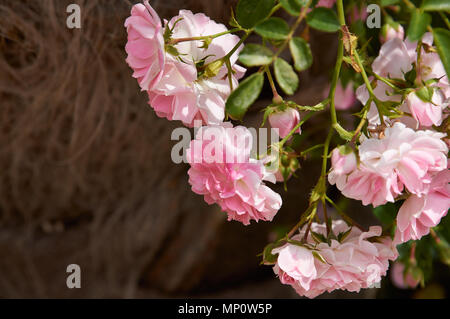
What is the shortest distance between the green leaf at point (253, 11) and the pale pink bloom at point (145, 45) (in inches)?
3.0

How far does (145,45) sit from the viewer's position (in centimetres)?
46

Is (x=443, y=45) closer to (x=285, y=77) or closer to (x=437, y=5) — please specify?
(x=437, y=5)

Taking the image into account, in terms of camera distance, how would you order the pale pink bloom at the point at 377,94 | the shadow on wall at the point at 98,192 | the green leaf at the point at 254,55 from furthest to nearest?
the shadow on wall at the point at 98,192, the pale pink bloom at the point at 377,94, the green leaf at the point at 254,55

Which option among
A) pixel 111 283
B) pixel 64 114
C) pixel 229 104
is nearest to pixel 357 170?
pixel 229 104

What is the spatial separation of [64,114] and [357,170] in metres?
0.60

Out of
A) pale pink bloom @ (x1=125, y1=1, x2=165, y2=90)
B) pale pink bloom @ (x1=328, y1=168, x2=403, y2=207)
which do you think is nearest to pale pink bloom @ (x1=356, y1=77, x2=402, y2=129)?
pale pink bloom @ (x1=328, y1=168, x2=403, y2=207)

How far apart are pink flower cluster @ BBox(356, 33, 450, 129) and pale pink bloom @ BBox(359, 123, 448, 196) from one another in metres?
0.04

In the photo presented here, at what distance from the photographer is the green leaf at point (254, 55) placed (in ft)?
1.37

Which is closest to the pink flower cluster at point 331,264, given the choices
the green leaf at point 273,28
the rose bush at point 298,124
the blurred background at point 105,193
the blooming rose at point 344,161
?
the rose bush at point 298,124

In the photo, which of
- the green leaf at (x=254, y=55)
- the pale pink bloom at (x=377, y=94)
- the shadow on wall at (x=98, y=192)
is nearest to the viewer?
the green leaf at (x=254, y=55)

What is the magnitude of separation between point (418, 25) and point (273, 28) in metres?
0.14

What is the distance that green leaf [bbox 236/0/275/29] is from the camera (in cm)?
46

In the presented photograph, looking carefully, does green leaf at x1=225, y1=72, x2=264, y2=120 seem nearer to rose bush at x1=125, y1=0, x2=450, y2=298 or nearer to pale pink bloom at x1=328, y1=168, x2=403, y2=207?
rose bush at x1=125, y1=0, x2=450, y2=298

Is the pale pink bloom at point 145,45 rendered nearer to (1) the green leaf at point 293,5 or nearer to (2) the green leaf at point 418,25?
(1) the green leaf at point 293,5
